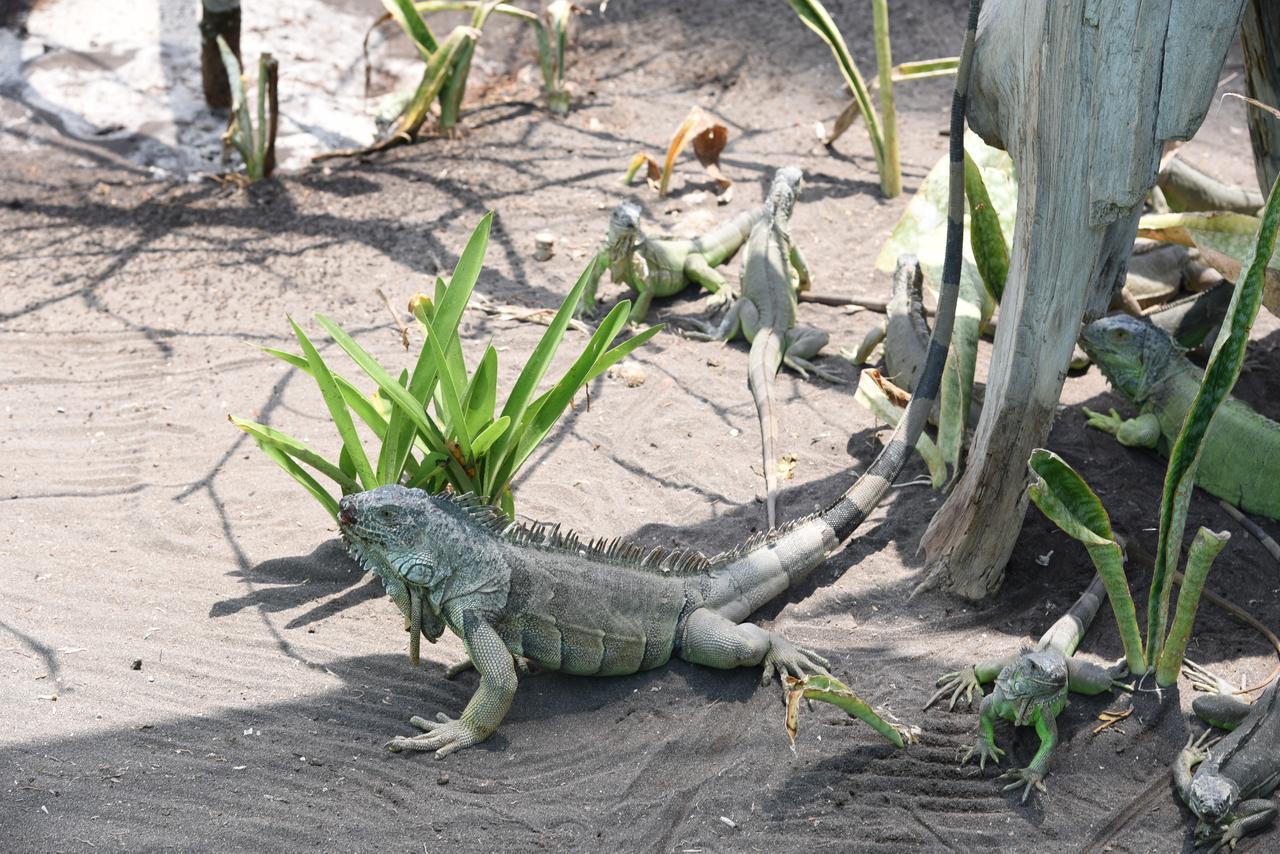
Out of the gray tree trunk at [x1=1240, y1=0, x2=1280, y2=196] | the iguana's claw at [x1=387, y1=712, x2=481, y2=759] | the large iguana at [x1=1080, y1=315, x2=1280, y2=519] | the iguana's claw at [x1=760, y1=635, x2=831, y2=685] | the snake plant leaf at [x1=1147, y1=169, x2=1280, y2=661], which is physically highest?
the gray tree trunk at [x1=1240, y1=0, x2=1280, y2=196]

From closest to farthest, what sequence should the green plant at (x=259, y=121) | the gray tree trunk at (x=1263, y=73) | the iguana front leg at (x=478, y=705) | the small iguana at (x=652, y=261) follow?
1. the iguana front leg at (x=478, y=705)
2. the gray tree trunk at (x=1263, y=73)
3. the small iguana at (x=652, y=261)
4. the green plant at (x=259, y=121)

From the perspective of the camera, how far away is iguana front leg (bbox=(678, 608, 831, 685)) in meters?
3.35

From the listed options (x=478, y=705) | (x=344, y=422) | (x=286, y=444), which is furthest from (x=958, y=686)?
(x=286, y=444)

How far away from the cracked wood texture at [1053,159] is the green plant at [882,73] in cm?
275

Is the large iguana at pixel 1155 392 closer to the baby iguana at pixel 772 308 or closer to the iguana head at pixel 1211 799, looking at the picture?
the baby iguana at pixel 772 308

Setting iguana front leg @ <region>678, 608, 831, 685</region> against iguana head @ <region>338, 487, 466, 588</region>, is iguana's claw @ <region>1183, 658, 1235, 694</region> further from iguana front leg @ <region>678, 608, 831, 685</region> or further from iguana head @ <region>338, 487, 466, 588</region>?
iguana head @ <region>338, 487, 466, 588</region>

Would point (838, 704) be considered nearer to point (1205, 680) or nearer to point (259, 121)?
point (1205, 680)

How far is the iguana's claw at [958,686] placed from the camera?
10.4ft

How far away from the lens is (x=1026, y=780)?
9.58 feet

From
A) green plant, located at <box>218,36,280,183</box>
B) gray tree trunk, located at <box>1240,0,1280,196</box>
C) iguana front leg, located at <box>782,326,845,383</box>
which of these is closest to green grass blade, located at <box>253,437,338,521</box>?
iguana front leg, located at <box>782,326,845,383</box>

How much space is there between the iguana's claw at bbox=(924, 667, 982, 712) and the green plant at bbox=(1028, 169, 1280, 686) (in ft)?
1.32

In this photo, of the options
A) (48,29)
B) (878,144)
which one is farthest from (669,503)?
(48,29)

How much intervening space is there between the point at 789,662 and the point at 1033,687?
2.37 feet

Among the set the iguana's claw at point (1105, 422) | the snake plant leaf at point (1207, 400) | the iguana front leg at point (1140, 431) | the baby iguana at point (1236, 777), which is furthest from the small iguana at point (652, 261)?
the baby iguana at point (1236, 777)
